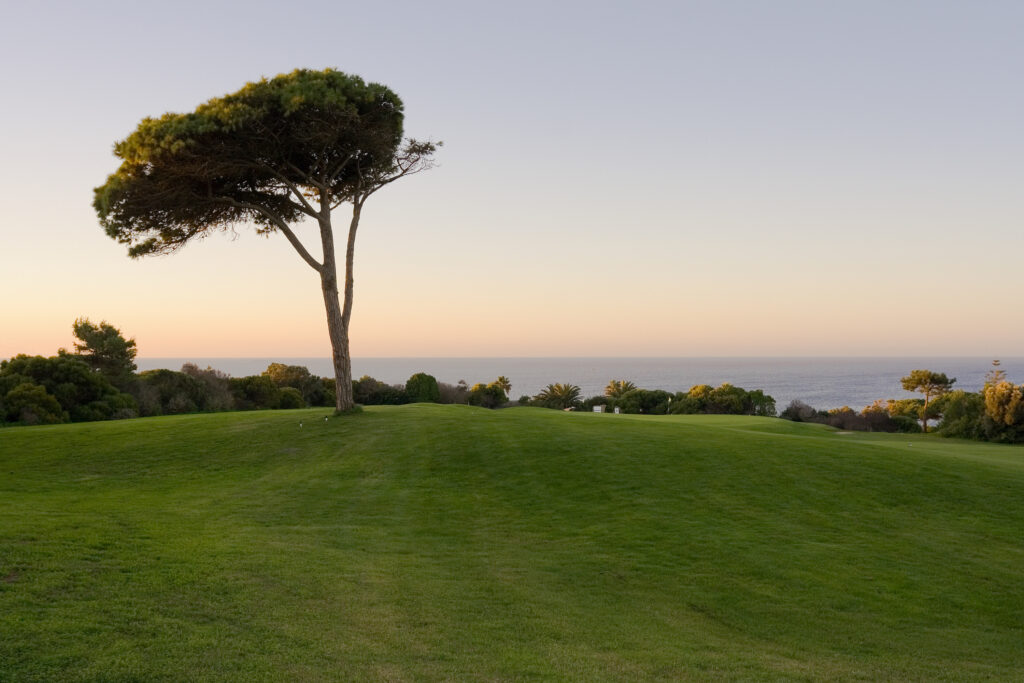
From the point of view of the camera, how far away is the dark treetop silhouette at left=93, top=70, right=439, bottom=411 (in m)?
18.8

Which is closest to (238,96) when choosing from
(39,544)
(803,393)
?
(39,544)

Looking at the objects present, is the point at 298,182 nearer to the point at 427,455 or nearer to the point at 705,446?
the point at 427,455

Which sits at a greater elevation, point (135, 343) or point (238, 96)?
point (238, 96)

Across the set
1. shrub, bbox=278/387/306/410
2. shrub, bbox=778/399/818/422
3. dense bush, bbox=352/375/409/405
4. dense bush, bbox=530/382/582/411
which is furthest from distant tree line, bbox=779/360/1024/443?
shrub, bbox=278/387/306/410

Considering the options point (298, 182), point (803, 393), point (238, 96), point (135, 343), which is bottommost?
point (803, 393)

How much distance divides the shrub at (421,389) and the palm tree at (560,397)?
529 inches

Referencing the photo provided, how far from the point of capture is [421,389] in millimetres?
43875

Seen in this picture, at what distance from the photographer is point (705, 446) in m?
16.8

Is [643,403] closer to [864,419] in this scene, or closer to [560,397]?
[560,397]

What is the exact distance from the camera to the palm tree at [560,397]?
2199 inches

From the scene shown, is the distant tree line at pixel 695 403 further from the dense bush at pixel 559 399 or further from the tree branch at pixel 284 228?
the tree branch at pixel 284 228

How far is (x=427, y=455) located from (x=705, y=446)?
6826 millimetres

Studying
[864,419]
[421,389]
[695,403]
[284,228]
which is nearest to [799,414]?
[864,419]

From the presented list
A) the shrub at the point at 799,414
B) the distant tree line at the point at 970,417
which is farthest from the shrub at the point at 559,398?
the distant tree line at the point at 970,417
